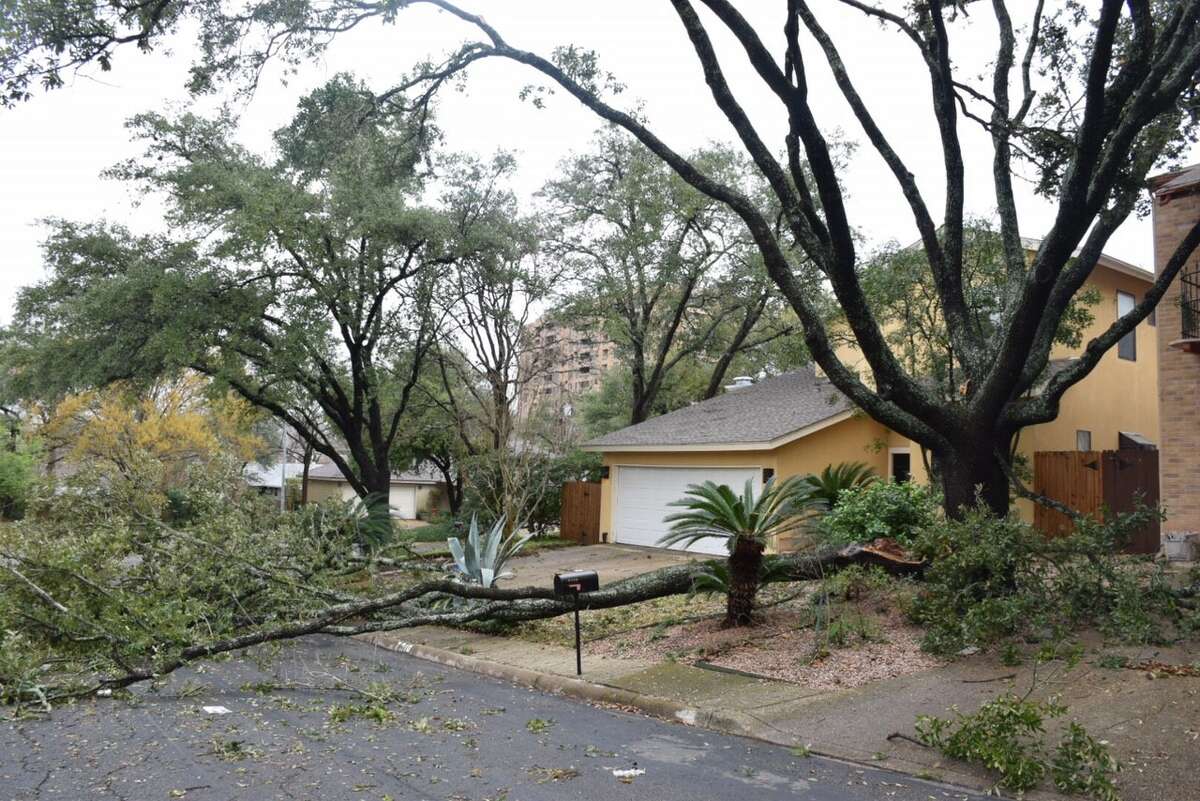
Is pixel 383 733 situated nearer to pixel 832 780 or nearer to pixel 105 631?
pixel 105 631

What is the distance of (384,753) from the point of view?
6059 mm

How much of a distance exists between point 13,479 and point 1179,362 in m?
40.0

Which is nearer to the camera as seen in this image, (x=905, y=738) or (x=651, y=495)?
(x=905, y=738)

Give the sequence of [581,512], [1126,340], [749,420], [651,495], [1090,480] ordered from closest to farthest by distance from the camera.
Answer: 1. [1090,480]
2. [1126,340]
3. [749,420]
4. [651,495]
5. [581,512]

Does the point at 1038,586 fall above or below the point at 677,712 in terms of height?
above

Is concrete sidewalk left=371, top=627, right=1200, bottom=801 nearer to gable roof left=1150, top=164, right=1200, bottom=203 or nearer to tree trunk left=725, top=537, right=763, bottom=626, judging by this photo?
tree trunk left=725, top=537, right=763, bottom=626

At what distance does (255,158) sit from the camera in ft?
62.9

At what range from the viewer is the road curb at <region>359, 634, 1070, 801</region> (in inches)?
220

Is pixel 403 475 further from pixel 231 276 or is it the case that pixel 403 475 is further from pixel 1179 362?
pixel 1179 362

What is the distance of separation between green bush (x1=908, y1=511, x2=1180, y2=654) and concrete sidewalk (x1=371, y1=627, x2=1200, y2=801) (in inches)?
13.1

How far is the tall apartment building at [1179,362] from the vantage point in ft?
45.9

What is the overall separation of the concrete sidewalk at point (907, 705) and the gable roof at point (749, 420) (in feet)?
30.0

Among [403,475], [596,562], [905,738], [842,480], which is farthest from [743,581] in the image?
[403,475]

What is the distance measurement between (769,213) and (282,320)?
A: 43.2ft
